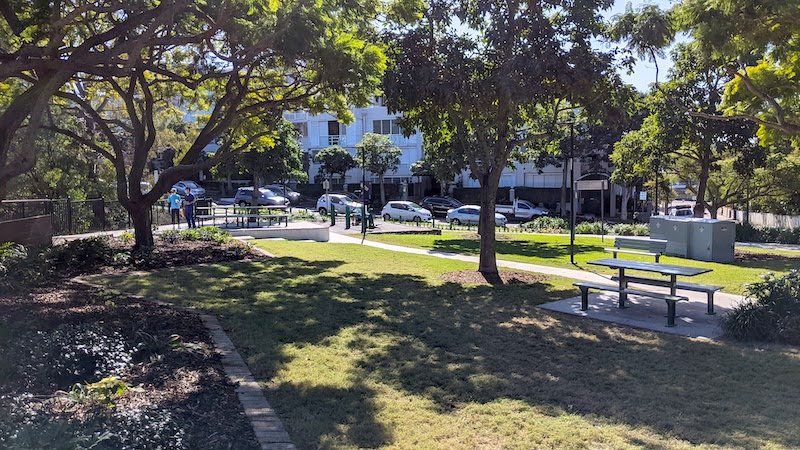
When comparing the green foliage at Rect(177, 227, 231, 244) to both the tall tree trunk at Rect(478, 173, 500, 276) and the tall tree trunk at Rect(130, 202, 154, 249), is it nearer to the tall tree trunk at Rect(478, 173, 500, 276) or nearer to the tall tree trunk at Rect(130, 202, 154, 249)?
the tall tree trunk at Rect(130, 202, 154, 249)

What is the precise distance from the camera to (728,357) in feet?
21.4

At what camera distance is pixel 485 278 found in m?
11.7

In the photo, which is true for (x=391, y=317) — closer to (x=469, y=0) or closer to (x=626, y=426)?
(x=626, y=426)

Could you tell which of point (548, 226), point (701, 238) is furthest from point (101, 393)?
point (548, 226)

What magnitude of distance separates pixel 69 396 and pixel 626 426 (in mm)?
4163

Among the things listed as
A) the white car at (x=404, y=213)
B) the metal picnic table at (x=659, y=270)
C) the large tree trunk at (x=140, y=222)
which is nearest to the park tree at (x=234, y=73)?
the large tree trunk at (x=140, y=222)

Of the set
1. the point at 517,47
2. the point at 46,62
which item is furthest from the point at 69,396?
the point at 517,47

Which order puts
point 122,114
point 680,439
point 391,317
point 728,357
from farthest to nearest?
point 122,114
point 391,317
point 728,357
point 680,439

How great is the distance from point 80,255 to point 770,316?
40.7ft

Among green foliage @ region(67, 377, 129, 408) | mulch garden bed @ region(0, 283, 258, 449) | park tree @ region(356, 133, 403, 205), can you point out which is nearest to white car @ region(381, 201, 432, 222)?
park tree @ region(356, 133, 403, 205)

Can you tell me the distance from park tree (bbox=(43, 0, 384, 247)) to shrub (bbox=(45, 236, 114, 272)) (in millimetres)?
1550

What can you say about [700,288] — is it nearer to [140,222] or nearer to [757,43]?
[757,43]

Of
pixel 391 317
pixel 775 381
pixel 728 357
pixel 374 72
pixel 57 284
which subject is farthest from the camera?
pixel 374 72

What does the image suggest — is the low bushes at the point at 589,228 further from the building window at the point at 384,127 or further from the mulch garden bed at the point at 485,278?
the building window at the point at 384,127
